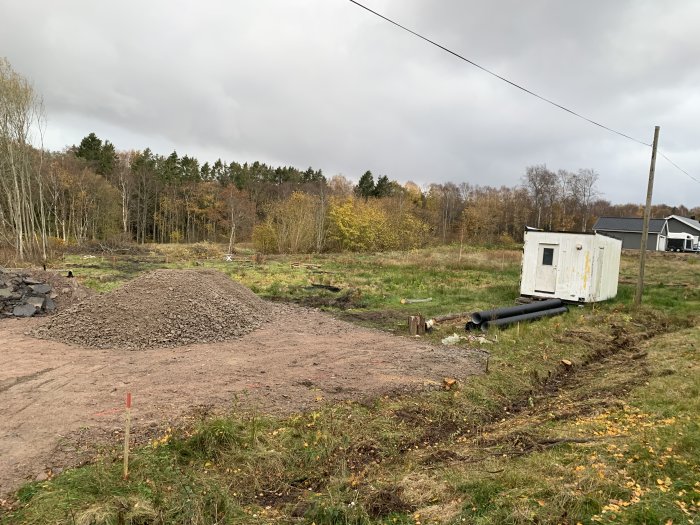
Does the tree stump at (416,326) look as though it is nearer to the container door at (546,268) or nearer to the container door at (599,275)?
the container door at (546,268)

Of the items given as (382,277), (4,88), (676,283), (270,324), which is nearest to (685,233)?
(676,283)

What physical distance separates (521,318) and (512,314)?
283 millimetres

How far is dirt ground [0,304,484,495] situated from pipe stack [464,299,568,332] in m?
2.16

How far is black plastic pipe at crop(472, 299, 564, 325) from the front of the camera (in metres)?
12.8

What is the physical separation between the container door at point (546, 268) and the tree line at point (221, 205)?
90.2 ft

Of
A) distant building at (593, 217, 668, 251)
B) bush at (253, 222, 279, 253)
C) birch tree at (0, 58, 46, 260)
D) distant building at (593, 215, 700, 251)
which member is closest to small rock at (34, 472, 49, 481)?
birch tree at (0, 58, 46, 260)

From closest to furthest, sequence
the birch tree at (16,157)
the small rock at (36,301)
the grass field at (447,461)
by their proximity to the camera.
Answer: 1. the grass field at (447,461)
2. the small rock at (36,301)
3. the birch tree at (16,157)

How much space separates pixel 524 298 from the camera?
17891mm

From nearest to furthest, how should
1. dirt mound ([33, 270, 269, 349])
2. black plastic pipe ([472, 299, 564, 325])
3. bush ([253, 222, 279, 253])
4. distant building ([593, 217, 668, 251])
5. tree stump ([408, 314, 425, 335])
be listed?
dirt mound ([33, 270, 269, 349]) < tree stump ([408, 314, 425, 335]) < black plastic pipe ([472, 299, 564, 325]) < bush ([253, 222, 279, 253]) < distant building ([593, 217, 668, 251])

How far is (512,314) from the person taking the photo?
45.3 feet

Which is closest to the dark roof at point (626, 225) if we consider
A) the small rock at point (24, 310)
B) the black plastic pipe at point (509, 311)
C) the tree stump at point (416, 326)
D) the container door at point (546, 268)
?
the container door at point (546, 268)

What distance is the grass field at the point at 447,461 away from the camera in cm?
406

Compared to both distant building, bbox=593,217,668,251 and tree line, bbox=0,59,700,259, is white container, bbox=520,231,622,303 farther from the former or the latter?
distant building, bbox=593,217,668,251

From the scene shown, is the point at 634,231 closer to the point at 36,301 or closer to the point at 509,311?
the point at 509,311
